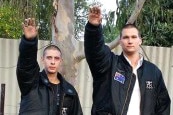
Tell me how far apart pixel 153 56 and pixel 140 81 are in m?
2.62

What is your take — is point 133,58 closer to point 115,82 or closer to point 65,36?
point 115,82

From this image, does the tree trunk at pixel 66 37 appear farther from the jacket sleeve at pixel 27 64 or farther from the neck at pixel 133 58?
the neck at pixel 133 58

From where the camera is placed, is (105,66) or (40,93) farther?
(40,93)

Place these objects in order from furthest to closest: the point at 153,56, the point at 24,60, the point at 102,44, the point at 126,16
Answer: the point at 153,56
the point at 126,16
the point at 24,60
the point at 102,44

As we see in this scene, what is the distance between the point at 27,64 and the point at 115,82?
2.38ft

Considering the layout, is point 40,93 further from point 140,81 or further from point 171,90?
point 171,90

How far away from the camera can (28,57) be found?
3174 mm

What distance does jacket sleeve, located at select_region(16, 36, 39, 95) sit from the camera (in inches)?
123

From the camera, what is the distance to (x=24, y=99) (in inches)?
132

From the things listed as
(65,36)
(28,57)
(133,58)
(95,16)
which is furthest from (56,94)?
(65,36)

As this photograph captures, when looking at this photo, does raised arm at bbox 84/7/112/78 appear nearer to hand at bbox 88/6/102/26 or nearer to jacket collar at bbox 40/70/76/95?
hand at bbox 88/6/102/26

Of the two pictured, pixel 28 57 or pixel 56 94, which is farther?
pixel 56 94

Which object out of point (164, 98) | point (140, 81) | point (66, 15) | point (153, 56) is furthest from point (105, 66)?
point (153, 56)

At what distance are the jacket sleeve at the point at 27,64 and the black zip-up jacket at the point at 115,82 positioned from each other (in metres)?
0.45
